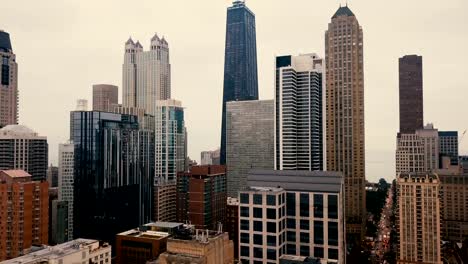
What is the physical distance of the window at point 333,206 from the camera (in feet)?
320

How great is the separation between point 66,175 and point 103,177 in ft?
117

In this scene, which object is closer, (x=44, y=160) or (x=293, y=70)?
(x=293, y=70)

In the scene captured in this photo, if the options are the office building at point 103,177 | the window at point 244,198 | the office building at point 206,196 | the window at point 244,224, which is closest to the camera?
the window at point 244,224

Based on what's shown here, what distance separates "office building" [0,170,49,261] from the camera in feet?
343

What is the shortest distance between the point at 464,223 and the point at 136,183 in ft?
495

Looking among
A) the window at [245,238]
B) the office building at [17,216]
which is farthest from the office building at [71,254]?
the window at [245,238]

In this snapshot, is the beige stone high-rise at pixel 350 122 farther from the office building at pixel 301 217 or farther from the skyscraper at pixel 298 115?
the office building at pixel 301 217

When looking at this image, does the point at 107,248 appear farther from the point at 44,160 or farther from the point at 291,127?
the point at 44,160

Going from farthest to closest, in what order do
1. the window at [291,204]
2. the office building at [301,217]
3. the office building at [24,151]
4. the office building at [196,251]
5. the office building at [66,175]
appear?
the office building at [66,175] < the office building at [24,151] < the window at [291,204] < the office building at [301,217] < the office building at [196,251]

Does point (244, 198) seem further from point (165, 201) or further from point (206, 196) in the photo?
point (165, 201)

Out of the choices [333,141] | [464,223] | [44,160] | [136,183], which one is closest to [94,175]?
[136,183]

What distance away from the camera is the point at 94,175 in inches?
6260

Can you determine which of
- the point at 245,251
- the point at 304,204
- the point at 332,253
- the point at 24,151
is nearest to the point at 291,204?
the point at 304,204

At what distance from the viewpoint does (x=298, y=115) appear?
151 meters
